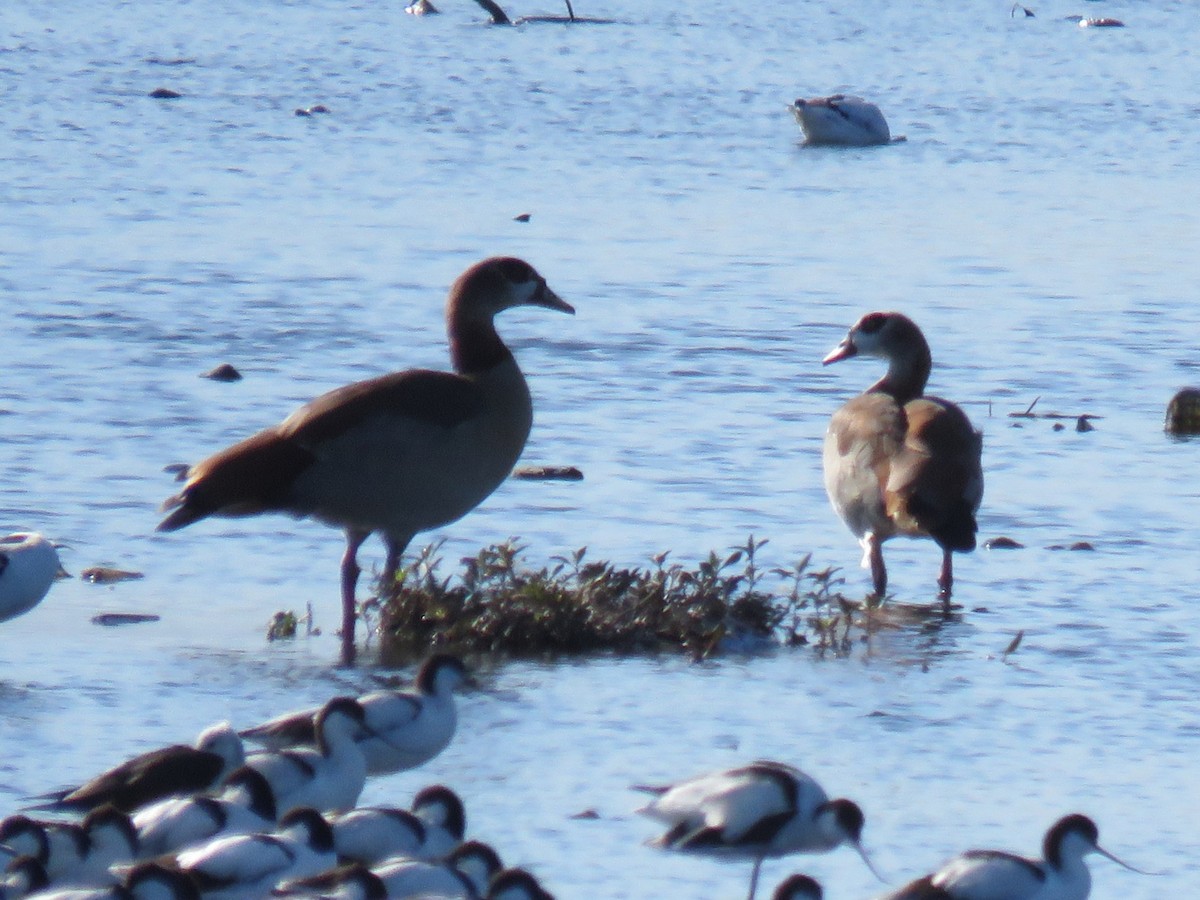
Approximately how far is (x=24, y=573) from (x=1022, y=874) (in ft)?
12.1

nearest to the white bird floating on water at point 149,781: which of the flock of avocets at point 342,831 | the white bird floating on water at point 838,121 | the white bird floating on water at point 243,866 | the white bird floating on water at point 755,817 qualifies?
the flock of avocets at point 342,831

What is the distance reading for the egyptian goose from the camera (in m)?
27.5

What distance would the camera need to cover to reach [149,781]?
255 inches

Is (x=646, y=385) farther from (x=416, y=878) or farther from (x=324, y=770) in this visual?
(x=416, y=878)

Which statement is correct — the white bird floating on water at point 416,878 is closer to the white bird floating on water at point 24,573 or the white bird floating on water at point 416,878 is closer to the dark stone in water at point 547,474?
the white bird floating on water at point 24,573

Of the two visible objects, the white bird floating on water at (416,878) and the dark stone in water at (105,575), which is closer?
the white bird floating on water at (416,878)

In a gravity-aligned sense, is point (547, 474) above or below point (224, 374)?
above

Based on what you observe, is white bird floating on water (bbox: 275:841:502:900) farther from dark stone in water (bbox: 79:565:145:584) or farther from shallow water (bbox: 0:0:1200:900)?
dark stone in water (bbox: 79:565:145:584)

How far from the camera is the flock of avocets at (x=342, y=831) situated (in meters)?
5.60

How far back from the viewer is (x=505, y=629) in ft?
28.7

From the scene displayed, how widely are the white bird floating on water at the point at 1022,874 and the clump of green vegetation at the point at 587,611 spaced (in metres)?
2.70

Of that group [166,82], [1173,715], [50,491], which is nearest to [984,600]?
[1173,715]

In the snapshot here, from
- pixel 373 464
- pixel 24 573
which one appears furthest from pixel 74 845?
pixel 373 464

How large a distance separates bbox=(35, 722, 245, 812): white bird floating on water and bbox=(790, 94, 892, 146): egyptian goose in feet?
71.1
